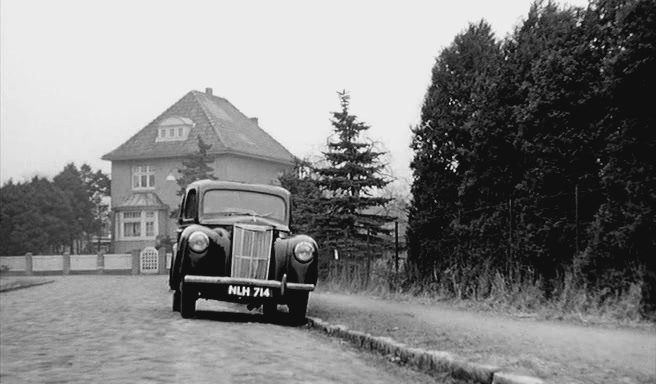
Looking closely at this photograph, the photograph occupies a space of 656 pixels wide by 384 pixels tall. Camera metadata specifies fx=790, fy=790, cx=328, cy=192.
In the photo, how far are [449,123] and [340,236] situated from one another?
775 cm

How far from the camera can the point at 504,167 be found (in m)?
14.8

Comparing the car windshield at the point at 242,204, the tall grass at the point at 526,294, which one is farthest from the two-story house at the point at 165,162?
the car windshield at the point at 242,204

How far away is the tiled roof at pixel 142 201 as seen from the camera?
183 feet

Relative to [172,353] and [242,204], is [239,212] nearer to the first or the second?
[242,204]

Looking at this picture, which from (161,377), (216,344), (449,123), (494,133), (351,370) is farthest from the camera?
(449,123)

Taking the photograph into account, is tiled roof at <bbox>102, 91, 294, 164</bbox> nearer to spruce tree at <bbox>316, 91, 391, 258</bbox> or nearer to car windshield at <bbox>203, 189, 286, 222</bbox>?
spruce tree at <bbox>316, 91, 391, 258</bbox>

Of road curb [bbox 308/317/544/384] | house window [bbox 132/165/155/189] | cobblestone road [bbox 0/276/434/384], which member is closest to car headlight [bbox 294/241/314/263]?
cobblestone road [bbox 0/276/434/384]

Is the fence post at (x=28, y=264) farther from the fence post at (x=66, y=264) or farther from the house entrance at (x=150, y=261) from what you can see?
the house entrance at (x=150, y=261)

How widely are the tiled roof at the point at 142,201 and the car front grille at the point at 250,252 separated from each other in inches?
1768

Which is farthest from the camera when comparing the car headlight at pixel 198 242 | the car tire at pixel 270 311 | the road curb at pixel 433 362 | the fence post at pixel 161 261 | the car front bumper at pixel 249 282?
the fence post at pixel 161 261

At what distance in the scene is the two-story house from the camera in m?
55.3

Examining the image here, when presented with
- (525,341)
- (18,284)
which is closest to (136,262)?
(18,284)

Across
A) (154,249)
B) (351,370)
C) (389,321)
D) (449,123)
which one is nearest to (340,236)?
(449,123)

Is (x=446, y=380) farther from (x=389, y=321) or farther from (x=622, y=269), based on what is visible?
(x=622, y=269)
